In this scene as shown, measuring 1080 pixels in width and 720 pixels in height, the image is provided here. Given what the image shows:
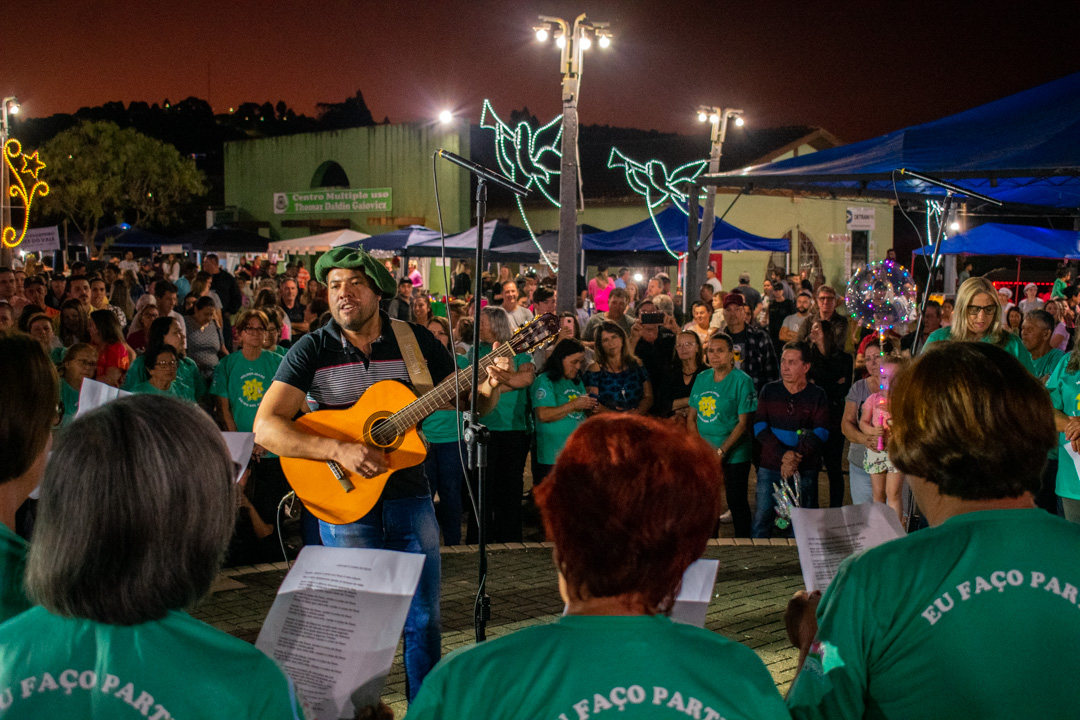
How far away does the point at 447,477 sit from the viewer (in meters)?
7.23

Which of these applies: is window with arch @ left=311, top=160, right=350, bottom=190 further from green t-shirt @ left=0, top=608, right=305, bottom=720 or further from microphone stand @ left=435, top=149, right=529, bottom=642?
green t-shirt @ left=0, top=608, right=305, bottom=720

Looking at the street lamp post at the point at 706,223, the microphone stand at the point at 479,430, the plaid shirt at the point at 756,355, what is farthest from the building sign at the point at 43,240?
the microphone stand at the point at 479,430

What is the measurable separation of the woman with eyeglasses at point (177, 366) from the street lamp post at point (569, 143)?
551 centimetres

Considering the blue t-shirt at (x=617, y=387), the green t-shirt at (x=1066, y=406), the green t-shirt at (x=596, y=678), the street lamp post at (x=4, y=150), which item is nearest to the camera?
the green t-shirt at (x=596, y=678)

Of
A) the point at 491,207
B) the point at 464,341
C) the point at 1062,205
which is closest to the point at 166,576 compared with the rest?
the point at 464,341

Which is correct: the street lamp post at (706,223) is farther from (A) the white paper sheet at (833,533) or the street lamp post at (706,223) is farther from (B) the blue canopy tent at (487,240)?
(A) the white paper sheet at (833,533)

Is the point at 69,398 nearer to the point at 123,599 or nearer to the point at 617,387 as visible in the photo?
the point at 617,387

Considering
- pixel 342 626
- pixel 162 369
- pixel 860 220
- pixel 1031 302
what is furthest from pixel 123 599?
pixel 860 220

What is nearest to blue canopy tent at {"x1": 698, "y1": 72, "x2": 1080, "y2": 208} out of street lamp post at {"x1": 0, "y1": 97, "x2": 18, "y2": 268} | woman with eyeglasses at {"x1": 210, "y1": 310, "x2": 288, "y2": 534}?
woman with eyeglasses at {"x1": 210, "y1": 310, "x2": 288, "y2": 534}

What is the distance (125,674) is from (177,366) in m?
6.29

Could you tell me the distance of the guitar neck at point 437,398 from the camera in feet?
13.2

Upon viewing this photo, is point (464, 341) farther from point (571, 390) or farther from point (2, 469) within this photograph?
point (2, 469)

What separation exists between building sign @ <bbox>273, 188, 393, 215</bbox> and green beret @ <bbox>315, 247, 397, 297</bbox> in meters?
32.9

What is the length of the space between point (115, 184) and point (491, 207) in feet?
64.3
